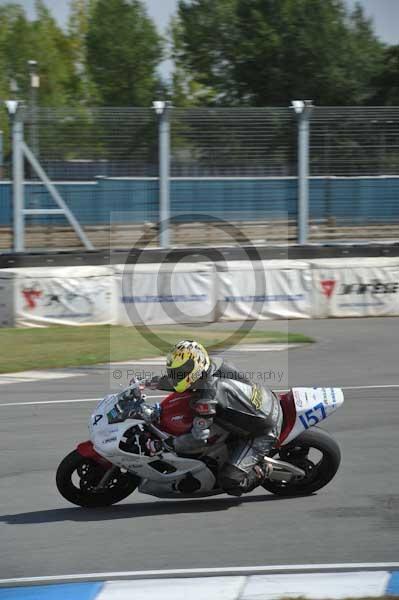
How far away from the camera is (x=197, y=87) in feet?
201

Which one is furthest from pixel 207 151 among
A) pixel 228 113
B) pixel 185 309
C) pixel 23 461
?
pixel 23 461

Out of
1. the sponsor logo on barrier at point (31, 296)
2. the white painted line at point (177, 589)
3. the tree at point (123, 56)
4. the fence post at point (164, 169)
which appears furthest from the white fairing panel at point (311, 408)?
the tree at point (123, 56)

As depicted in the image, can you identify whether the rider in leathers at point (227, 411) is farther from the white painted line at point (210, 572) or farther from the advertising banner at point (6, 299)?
the advertising banner at point (6, 299)

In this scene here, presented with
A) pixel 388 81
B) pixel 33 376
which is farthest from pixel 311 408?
pixel 388 81

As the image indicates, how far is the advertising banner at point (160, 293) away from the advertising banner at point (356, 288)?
2372 mm

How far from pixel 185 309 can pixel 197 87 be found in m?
45.4

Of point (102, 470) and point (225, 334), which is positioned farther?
point (225, 334)

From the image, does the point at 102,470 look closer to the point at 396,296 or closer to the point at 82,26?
the point at 396,296

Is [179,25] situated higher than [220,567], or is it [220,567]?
[179,25]

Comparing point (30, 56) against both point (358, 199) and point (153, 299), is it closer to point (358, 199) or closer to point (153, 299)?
point (358, 199)

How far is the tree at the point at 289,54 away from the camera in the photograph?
5169 centimetres

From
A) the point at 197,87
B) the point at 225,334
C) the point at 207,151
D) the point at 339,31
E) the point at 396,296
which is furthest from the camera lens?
the point at 197,87

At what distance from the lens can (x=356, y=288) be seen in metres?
18.9

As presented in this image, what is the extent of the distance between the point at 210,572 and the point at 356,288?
1329 cm
